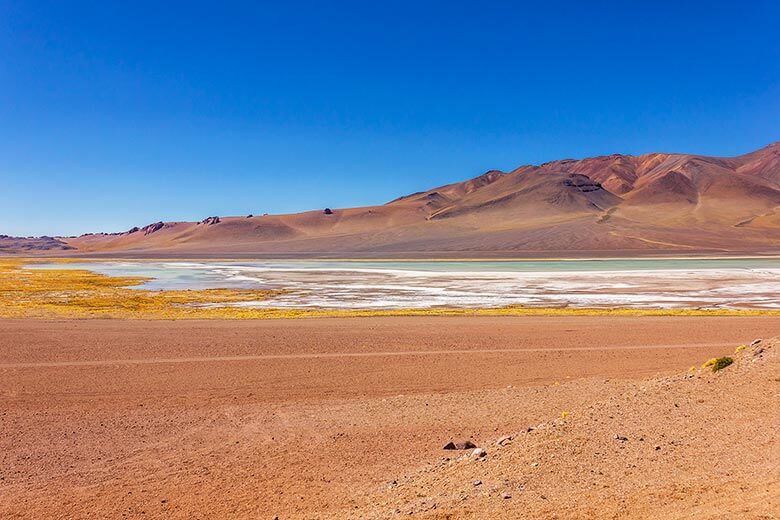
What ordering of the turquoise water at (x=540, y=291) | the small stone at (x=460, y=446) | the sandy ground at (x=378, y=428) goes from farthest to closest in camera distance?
the turquoise water at (x=540, y=291) → the small stone at (x=460, y=446) → the sandy ground at (x=378, y=428)

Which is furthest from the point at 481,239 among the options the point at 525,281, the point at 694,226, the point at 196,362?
the point at 196,362

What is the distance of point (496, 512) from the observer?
6.16m

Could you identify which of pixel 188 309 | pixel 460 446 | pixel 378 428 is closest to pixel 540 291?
pixel 188 309

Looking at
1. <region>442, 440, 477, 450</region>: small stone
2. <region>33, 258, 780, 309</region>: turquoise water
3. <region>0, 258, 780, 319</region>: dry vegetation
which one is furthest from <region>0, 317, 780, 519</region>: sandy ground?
<region>33, 258, 780, 309</region>: turquoise water

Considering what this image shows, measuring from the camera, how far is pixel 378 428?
1057 cm

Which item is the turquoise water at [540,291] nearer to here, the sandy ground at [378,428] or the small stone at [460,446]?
the sandy ground at [378,428]

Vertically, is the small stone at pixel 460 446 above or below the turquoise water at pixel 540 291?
below

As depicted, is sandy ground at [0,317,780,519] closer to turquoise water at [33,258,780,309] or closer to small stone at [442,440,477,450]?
small stone at [442,440,477,450]

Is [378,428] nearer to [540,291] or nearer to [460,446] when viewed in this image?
[460,446]

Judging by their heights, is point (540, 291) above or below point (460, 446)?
above

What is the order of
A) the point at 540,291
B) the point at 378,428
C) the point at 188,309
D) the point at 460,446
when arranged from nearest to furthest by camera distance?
the point at 460,446
the point at 378,428
the point at 188,309
the point at 540,291

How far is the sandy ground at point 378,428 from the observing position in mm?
6754

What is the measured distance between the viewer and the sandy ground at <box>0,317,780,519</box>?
675cm

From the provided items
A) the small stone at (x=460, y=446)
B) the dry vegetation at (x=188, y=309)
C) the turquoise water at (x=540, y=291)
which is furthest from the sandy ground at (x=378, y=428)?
the turquoise water at (x=540, y=291)
